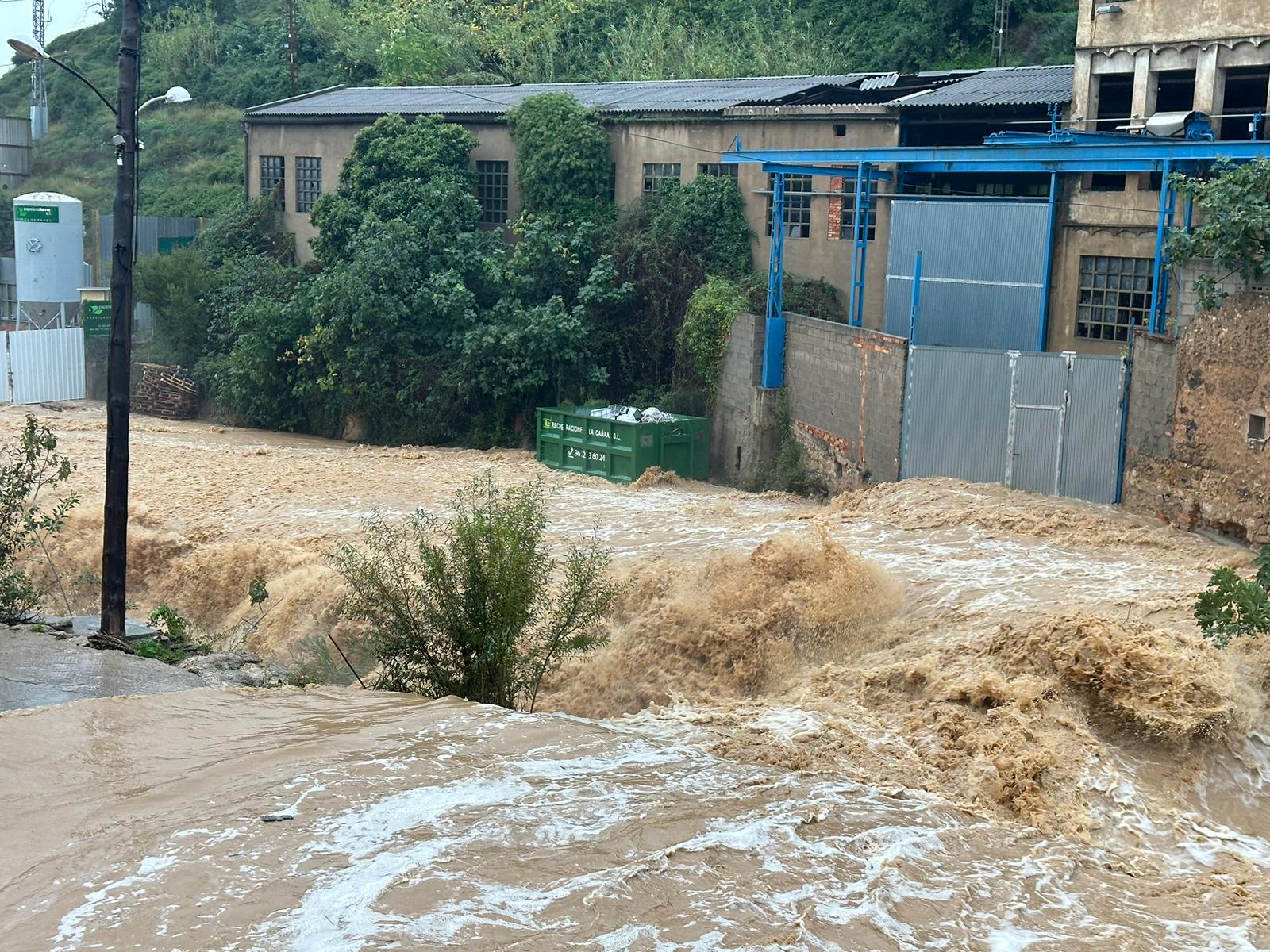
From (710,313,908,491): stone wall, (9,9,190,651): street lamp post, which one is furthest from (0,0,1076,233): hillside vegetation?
(9,9,190,651): street lamp post

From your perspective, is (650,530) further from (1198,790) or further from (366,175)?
(366,175)

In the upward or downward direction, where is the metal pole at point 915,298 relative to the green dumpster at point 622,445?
upward

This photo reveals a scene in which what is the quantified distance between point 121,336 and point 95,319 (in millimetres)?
25424

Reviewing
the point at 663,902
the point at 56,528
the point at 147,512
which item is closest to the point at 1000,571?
the point at 663,902

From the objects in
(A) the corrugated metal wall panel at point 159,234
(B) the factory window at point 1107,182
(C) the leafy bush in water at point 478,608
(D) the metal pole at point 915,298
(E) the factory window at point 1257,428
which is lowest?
(C) the leafy bush in water at point 478,608

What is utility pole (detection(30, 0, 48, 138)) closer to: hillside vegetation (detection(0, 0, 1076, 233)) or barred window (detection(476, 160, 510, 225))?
hillside vegetation (detection(0, 0, 1076, 233))

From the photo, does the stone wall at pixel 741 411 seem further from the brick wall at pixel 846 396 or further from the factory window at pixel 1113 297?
the factory window at pixel 1113 297

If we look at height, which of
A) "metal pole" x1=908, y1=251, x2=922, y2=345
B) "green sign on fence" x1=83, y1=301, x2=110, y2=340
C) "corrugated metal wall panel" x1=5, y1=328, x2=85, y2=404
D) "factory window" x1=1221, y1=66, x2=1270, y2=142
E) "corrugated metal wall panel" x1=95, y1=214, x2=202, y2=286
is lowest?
"corrugated metal wall panel" x1=5, y1=328, x2=85, y2=404

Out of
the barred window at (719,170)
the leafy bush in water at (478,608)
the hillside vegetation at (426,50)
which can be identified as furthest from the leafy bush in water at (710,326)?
the hillside vegetation at (426,50)

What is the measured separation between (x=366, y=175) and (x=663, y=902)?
27.9m

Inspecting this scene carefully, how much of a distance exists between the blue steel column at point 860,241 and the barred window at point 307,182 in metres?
17.1

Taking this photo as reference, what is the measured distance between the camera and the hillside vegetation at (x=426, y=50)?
1775 inches

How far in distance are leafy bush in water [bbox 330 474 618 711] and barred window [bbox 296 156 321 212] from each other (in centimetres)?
2640

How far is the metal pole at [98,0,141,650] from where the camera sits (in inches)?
602
